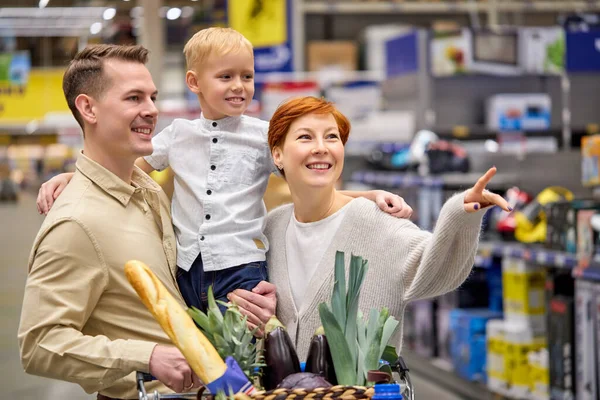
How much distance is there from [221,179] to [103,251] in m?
0.46

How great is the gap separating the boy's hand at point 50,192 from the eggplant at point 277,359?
80 cm

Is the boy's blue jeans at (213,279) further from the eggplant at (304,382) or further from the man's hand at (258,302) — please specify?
the eggplant at (304,382)

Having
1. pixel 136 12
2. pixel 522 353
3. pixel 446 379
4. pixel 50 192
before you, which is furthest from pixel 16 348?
pixel 50 192

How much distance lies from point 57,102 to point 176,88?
29.0 ft

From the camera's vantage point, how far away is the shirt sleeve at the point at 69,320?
6.44ft

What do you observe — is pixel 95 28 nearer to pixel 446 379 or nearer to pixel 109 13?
pixel 109 13

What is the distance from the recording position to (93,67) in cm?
221

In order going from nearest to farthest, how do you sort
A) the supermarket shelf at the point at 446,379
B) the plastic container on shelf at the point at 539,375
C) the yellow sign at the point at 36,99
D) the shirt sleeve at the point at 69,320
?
the shirt sleeve at the point at 69,320 → the plastic container on shelf at the point at 539,375 → the supermarket shelf at the point at 446,379 → the yellow sign at the point at 36,99

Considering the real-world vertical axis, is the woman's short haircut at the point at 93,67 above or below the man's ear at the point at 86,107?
above

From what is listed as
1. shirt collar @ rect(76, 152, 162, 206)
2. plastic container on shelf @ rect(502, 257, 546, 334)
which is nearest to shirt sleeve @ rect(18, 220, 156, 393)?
shirt collar @ rect(76, 152, 162, 206)

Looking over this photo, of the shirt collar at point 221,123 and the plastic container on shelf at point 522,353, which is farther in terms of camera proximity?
the plastic container on shelf at point 522,353

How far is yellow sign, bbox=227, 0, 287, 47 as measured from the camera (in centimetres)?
975

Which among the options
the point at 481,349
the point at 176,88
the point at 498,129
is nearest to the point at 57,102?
the point at 176,88

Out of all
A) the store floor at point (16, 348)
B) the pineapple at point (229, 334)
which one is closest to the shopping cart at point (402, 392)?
the pineapple at point (229, 334)
